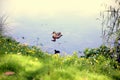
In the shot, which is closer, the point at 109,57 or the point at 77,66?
the point at 77,66

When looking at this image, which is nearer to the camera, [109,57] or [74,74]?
[74,74]

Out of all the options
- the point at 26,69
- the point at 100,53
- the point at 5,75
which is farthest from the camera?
the point at 100,53

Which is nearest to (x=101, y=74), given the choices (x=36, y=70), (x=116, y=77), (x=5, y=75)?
(x=116, y=77)

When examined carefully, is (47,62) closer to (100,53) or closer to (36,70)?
(36,70)

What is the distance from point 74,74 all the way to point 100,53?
19.3 feet

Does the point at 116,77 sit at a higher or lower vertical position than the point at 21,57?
lower

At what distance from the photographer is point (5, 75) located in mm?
7684

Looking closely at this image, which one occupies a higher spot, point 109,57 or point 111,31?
point 111,31

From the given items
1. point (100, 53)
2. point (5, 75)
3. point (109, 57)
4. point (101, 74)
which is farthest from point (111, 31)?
point (5, 75)

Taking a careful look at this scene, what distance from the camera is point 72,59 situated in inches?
399

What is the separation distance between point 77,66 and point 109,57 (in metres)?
4.06

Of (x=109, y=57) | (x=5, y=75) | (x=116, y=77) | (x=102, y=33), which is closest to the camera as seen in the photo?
(x=5, y=75)

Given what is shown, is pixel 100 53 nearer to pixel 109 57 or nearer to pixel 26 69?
pixel 109 57

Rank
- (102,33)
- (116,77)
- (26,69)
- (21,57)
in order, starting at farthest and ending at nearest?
1. (102,33)
2. (116,77)
3. (21,57)
4. (26,69)
